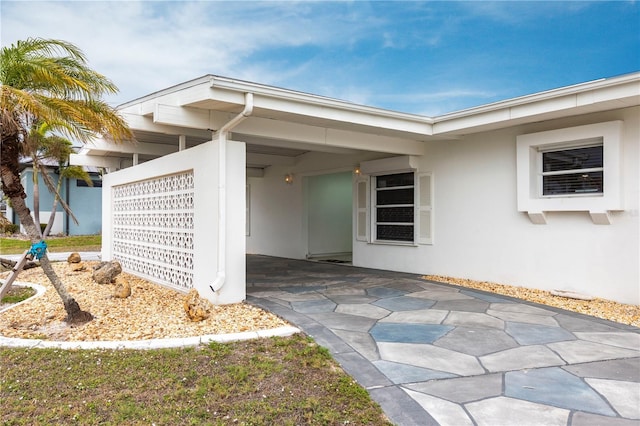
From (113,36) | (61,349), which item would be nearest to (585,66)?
(113,36)

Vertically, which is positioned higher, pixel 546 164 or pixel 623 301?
pixel 546 164

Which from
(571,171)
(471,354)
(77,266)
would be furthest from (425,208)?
(77,266)

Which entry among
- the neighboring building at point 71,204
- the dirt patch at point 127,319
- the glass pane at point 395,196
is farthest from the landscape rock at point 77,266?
the neighboring building at point 71,204

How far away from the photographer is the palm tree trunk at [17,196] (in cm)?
472

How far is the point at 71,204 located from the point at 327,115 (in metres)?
17.9

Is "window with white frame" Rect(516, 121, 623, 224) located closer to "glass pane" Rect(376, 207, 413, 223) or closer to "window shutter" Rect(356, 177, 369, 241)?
"glass pane" Rect(376, 207, 413, 223)

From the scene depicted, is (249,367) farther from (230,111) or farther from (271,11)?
(271,11)

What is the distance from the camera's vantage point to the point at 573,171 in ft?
20.6

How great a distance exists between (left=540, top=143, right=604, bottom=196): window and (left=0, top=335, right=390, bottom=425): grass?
4.82 meters

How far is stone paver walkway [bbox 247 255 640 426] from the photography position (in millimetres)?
2795

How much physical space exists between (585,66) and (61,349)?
522 inches

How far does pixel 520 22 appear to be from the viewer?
990cm

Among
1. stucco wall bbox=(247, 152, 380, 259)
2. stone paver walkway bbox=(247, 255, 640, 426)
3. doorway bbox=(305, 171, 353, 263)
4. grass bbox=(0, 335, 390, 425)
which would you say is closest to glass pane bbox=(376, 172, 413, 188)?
stucco wall bbox=(247, 152, 380, 259)

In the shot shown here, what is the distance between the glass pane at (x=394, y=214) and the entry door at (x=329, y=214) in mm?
2887
